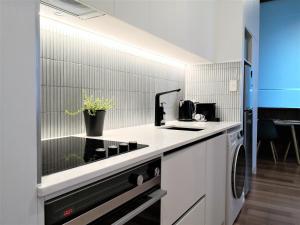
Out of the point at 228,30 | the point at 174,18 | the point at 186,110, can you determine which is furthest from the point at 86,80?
the point at 228,30

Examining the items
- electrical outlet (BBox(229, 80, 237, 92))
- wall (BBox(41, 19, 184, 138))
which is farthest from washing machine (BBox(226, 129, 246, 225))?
wall (BBox(41, 19, 184, 138))

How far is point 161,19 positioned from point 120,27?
13.7 inches

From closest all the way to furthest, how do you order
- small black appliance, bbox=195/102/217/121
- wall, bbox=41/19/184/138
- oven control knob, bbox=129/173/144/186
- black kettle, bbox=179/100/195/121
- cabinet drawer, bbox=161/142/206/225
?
1. oven control knob, bbox=129/173/144/186
2. cabinet drawer, bbox=161/142/206/225
3. wall, bbox=41/19/184/138
4. black kettle, bbox=179/100/195/121
5. small black appliance, bbox=195/102/217/121

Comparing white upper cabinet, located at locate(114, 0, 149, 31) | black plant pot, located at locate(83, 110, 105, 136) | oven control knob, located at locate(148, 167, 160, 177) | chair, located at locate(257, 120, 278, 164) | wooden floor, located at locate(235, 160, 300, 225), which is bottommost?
wooden floor, located at locate(235, 160, 300, 225)

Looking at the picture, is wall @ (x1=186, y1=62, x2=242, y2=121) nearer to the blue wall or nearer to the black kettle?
the black kettle

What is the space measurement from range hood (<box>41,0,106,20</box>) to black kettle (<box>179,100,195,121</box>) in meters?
1.62

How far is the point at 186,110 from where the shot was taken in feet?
8.59

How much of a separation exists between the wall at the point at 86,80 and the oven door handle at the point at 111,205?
0.60 meters

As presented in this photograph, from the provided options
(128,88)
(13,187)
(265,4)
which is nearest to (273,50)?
(265,4)

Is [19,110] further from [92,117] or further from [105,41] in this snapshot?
[105,41]

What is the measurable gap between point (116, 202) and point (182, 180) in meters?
0.56

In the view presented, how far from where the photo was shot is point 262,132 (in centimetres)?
427

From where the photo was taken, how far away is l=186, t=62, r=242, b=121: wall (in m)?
2.68

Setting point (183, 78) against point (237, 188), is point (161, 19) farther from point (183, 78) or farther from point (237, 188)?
point (237, 188)
